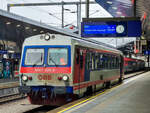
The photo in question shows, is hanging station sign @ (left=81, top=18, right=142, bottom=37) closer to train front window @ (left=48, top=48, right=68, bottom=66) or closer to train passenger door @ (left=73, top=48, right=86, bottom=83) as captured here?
train passenger door @ (left=73, top=48, right=86, bottom=83)

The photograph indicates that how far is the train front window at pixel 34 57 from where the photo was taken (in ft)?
37.5

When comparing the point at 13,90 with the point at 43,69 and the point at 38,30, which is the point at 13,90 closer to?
the point at 43,69

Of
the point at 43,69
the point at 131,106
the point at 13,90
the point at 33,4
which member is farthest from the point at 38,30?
the point at 131,106

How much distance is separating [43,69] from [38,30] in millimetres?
18726

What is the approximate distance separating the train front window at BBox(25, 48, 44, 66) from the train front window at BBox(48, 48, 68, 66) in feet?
1.08

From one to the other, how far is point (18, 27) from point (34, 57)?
1671cm

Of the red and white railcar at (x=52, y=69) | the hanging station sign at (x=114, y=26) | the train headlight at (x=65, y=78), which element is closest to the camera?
the train headlight at (x=65, y=78)

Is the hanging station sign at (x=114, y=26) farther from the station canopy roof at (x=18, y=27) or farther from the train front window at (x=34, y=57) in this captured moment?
the train front window at (x=34, y=57)

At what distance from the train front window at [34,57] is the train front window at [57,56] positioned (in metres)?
0.33

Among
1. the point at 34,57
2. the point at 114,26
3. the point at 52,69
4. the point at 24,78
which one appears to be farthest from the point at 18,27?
the point at 52,69

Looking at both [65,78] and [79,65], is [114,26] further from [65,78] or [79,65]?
[65,78]

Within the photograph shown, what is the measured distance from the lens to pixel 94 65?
1413 cm

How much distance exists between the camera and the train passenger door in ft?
37.3

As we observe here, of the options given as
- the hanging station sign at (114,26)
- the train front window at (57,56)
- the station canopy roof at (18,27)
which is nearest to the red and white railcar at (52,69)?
the train front window at (57,56)
